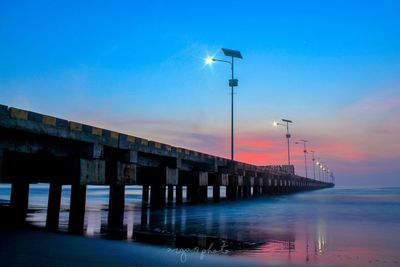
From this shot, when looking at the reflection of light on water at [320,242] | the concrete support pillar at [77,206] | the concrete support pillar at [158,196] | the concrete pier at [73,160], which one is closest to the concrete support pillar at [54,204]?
the concrete pier at [73,160]

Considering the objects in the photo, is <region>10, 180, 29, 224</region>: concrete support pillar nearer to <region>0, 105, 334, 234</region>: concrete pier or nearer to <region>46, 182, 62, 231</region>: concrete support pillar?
<region>0, 105, 334, 234</region>: concrete pier

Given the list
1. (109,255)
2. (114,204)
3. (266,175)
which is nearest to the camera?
(109,255)

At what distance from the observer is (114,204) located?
13312mm

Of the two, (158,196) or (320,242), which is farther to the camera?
(158,196)

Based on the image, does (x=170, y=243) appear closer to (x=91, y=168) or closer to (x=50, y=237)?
(x=50, y=237)

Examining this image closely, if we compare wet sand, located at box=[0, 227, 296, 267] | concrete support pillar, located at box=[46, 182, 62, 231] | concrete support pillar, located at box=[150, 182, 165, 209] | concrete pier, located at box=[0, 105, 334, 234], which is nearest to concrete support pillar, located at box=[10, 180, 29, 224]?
concrete pier, located at box=[0, 105, 334, 234]

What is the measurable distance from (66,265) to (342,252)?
4789 millimetres

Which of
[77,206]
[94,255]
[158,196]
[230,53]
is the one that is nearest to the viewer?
[94,255]

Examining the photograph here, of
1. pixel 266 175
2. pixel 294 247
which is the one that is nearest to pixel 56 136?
pixel 294 247

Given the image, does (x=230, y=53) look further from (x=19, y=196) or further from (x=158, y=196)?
(x=19, y=196)

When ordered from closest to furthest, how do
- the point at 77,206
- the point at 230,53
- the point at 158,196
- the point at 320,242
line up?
the point at 320,242 < the point at 77,206 < the point at 158,196 < the point at 230,53

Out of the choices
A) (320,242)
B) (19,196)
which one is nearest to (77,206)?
(19,196)

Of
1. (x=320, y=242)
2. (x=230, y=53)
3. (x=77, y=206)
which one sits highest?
(x=230, y=53)

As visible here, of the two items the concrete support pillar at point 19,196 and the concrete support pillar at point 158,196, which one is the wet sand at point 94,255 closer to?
the concrete support pillar at point 19,196
